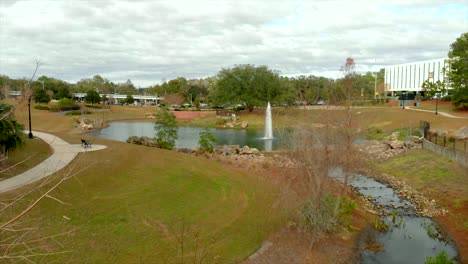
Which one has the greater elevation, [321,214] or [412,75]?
[412,75]

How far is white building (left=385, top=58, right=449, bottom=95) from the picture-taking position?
7884cm

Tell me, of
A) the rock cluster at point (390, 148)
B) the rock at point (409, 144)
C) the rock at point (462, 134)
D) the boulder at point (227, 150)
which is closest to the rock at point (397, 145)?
the rock cluster at point (390, 148)

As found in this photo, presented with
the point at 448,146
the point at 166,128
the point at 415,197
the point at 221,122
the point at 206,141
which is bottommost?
the point at 415,197

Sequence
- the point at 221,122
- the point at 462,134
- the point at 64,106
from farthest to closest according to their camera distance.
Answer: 1. the point at 64,106
2. the point at 221,122
3. the point at 462,134

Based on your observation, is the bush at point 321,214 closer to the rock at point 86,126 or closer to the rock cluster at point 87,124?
the rock at point 86,126

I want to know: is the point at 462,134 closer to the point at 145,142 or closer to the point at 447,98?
the point at 145,142

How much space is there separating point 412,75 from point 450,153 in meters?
69.8

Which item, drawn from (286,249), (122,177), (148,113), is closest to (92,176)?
(122,177)

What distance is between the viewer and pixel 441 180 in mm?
23703

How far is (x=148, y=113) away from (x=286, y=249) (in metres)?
75.5

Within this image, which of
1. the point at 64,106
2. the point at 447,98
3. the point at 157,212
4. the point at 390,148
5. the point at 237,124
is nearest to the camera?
the point at 157,212

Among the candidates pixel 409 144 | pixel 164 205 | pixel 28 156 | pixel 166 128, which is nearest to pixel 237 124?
pixel 166 128

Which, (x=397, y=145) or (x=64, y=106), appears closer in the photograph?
(x=397, y=145)

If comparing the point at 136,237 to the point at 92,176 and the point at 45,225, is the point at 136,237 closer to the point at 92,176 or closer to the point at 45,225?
the point at 45,225
